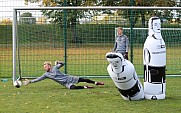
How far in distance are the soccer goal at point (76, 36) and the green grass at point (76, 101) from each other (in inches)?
121

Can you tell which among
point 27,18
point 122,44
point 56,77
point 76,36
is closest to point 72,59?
point 76,36

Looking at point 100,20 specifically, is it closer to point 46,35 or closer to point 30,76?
point 46,35

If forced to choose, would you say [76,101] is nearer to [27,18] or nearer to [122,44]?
[122,44]

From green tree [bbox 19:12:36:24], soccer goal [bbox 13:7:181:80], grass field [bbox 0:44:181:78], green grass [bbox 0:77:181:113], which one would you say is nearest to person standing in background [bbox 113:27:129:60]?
green grass [bbox 0:77:181:113]

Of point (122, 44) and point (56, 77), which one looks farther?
point (122, 44)

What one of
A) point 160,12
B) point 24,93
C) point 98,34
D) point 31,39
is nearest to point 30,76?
point 31,39

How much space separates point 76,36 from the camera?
1470cm

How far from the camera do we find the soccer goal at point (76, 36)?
46.3ft

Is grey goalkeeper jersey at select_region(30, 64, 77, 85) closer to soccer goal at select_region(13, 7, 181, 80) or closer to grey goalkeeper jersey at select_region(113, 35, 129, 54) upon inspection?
grey goalkeeper jersey at select_region(113, 35, 129, 54)

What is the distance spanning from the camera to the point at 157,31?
9.25 m

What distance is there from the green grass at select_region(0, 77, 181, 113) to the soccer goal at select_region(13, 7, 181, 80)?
10.0 feet

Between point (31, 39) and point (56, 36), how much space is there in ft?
2.63

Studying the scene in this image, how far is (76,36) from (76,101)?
5831 millimetres

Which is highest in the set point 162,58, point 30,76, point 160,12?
point 160,12
